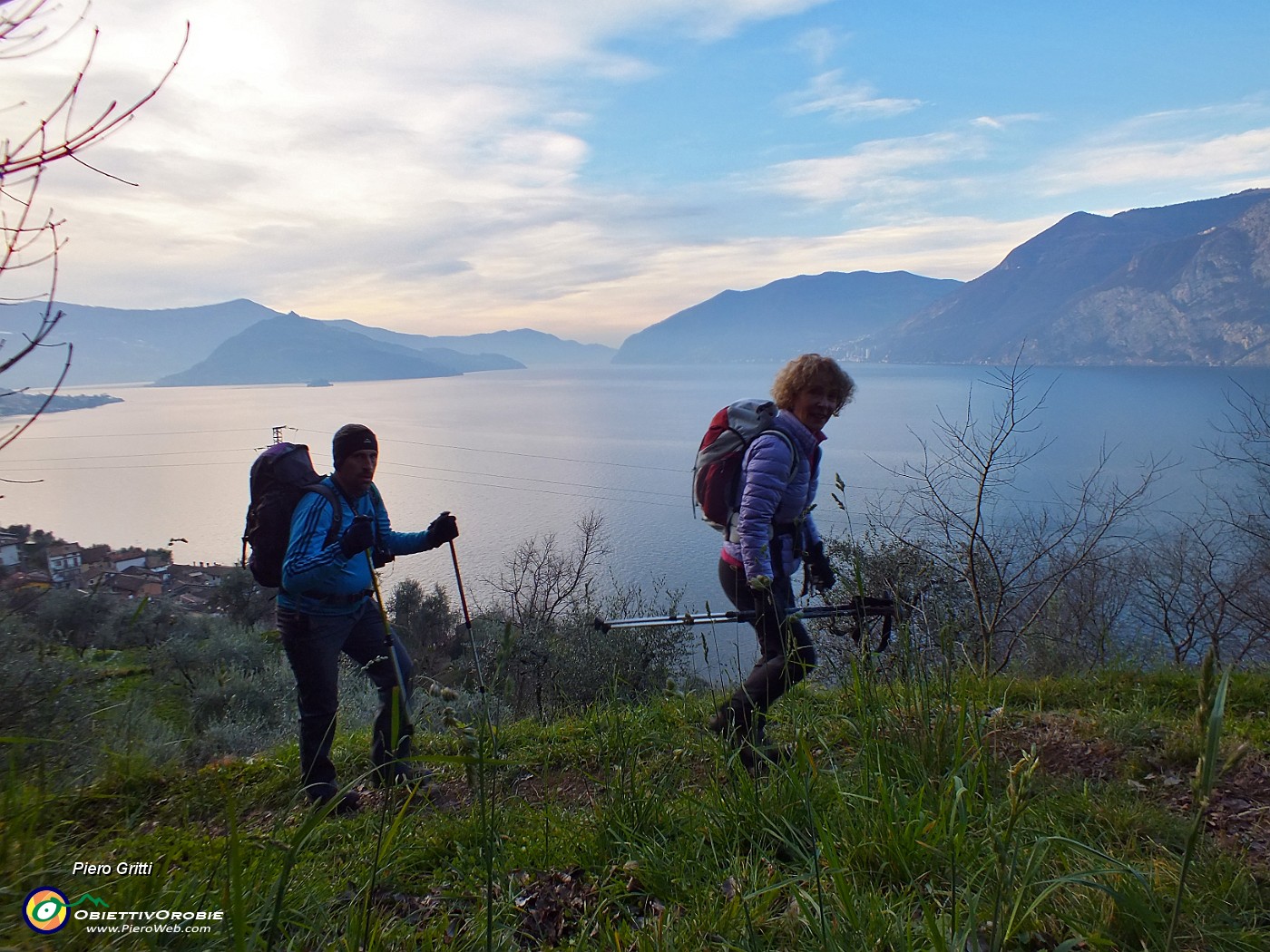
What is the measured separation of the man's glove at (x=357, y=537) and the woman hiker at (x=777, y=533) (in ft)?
5.85

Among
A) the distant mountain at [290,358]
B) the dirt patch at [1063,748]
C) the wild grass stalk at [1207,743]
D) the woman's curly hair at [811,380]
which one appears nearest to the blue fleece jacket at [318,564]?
the woman's curly hair at [811,380]

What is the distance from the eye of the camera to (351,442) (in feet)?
12.8

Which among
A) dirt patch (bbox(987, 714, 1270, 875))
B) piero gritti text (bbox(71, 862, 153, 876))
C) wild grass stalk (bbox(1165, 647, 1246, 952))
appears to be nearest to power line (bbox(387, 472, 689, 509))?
dirt patch (bbox(987, 714, 1270, 875))

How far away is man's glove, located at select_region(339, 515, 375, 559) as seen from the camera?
11.7 ft

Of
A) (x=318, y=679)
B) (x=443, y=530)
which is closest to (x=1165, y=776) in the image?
(x=443, y=530)

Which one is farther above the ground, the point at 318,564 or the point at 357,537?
the point at 357,537

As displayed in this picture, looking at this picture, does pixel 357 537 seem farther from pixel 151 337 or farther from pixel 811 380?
pixel 151 337

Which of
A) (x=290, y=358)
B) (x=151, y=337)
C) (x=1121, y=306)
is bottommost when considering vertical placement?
(x=290, y=358)

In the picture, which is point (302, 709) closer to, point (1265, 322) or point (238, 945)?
point (238, 945)

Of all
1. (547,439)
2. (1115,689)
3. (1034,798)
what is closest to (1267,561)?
(1115,689)

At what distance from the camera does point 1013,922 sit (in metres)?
1.69

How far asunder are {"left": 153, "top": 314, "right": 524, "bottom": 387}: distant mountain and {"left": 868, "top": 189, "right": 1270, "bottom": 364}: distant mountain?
345 feet

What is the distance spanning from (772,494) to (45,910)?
2.92m

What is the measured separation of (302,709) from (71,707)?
1496mm
